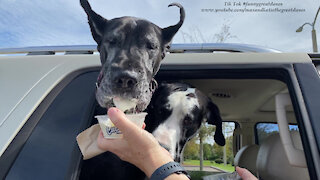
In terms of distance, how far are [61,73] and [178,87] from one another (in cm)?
98

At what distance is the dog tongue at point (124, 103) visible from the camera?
1.65m

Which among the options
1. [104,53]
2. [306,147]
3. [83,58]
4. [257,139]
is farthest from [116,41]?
[257,139]

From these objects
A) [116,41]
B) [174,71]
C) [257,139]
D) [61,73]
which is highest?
[116,41]

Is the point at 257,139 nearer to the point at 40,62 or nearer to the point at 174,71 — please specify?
the point at 174,71

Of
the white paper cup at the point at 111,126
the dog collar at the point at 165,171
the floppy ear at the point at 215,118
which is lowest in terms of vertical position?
the floppy ear at the point at 215,118

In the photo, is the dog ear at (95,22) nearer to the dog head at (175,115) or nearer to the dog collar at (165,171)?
the dog head at (175,115)

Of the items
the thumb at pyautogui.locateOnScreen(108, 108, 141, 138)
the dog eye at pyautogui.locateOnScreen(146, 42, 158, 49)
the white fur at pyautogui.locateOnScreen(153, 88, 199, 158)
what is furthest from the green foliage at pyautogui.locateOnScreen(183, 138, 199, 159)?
the thumb at pyautogui.locateOnScreen(108, 108, 141, 138)

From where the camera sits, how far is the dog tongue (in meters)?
1.65

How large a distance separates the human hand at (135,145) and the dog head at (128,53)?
0.96 feet

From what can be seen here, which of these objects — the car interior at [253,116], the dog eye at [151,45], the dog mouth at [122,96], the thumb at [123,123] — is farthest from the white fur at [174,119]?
the thumb at [123,123]

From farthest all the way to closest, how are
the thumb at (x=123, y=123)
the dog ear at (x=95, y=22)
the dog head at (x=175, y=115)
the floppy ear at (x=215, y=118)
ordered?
the floppy ear at (x=215, y=118) → the dog head at (x=175, y=115) → the dog ear at (x=95, y=22) → the thumb at (x=123, y=123)

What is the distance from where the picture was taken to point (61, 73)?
2.04m

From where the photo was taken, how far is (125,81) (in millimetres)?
1681

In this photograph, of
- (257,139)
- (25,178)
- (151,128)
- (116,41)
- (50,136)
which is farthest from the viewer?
(257,139)
